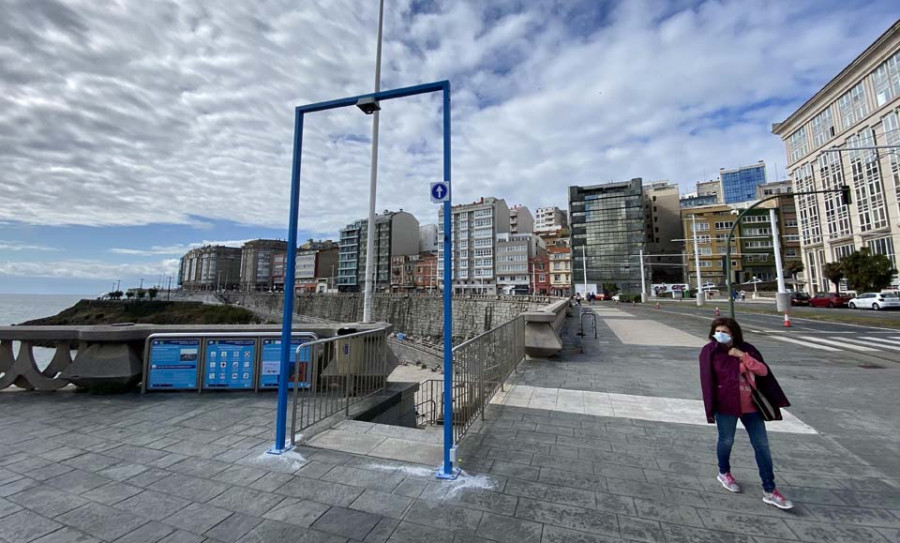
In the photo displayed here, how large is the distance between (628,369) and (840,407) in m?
3.27

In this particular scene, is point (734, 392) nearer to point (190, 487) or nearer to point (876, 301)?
point (190, 487)

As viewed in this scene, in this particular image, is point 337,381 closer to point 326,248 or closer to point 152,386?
point 152,386

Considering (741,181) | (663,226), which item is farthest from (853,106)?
(741,181)

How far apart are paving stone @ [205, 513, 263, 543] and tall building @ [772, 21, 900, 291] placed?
1976 inches

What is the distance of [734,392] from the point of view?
302 cm

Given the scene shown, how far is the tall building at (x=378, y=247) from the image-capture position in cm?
9906

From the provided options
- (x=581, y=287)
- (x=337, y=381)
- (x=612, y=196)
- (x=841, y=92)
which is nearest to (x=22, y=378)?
(x=337, y=381)

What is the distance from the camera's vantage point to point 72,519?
265cm

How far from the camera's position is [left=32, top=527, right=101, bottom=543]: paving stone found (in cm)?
240

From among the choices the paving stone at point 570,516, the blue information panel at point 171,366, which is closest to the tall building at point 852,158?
the paving stone at point 570,516

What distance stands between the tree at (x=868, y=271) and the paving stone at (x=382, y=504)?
49.8 metres

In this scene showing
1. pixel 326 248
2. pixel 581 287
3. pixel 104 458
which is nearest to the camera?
pixel 104 458

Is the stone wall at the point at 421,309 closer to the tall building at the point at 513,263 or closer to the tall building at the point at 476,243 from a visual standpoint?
the tall building at the point at 476,243

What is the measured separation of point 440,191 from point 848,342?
52.7 feet
